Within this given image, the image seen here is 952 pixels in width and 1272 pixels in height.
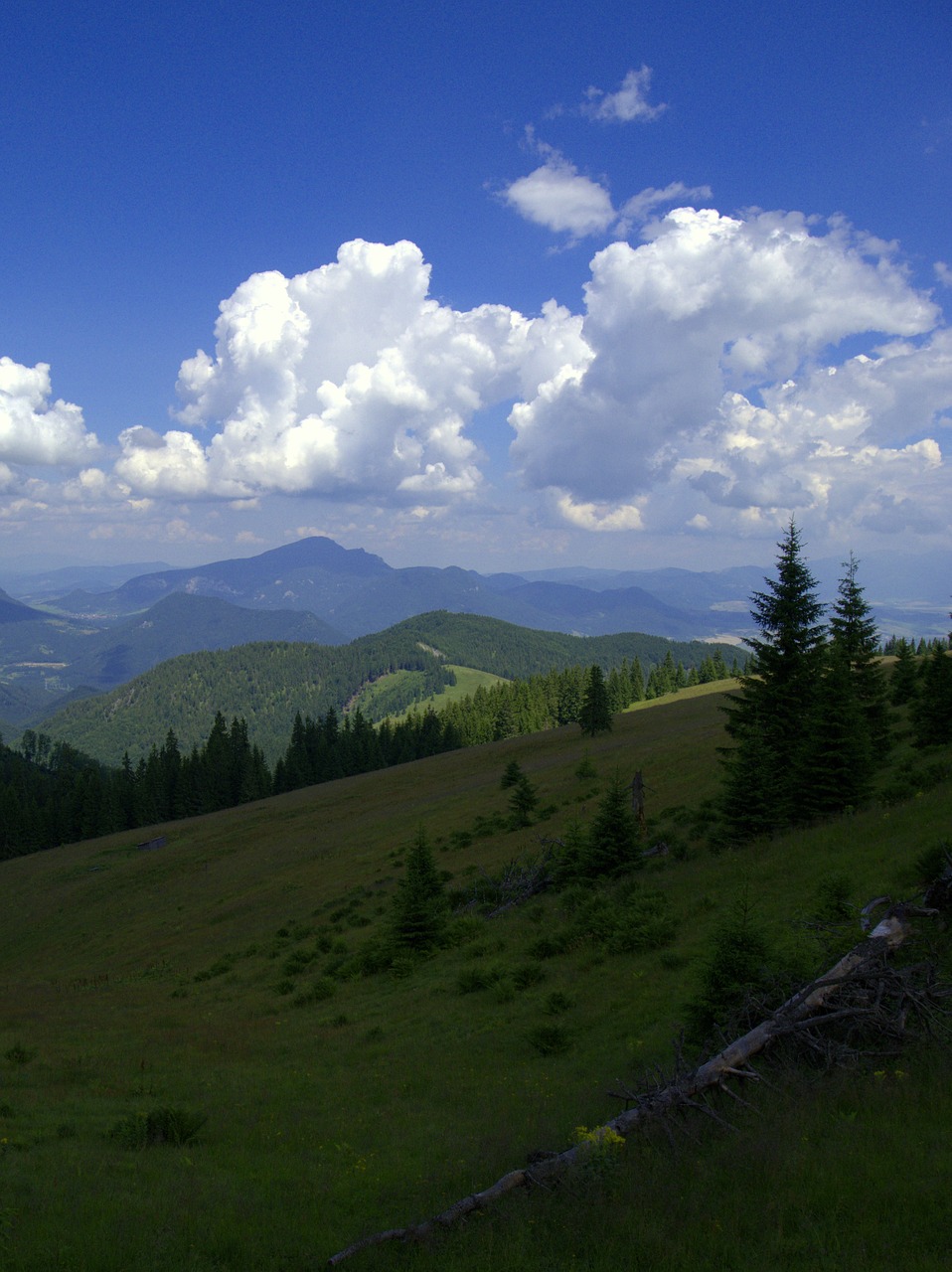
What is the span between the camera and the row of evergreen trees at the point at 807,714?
20.9 m

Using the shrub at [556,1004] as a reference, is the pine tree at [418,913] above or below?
below

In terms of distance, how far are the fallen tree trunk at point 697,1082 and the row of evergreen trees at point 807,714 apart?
12.9 m

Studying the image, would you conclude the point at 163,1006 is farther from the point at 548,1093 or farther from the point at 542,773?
the point at 542,773

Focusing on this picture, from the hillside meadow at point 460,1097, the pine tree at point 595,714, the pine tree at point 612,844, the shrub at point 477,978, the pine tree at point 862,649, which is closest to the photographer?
the hillside meadow at point 460,1097

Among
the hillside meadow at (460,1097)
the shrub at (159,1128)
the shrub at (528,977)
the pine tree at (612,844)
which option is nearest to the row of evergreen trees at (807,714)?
the hillside meadow at (460,1097)

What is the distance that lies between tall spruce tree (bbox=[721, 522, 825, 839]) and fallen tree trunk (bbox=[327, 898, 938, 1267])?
42.8ft

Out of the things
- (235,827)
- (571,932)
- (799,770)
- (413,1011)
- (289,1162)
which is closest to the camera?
(289,1162)

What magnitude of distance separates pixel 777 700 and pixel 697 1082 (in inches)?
829

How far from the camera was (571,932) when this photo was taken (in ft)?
61.3

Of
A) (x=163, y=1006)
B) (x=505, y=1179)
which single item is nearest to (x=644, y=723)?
(x=163, y=1006)

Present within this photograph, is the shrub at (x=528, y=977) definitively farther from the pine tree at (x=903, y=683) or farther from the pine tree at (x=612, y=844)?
the pine tree at (x=903, y=683)

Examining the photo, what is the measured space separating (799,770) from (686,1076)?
51.0ft

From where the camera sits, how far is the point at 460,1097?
11844 mm

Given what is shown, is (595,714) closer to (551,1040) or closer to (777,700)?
(777,700)
